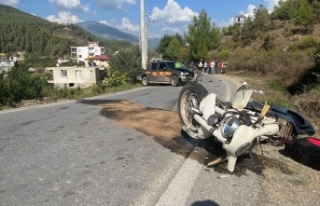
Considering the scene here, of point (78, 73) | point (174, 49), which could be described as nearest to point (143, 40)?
point (78, 73)

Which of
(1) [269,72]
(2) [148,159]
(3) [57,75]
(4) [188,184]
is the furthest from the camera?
(3) [57,75]

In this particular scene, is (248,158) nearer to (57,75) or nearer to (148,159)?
(148,159)

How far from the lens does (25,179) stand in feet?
14.0

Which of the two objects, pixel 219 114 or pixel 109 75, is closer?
pixel 219 114

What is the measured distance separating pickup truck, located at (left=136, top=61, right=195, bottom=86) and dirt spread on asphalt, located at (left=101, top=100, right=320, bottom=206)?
13.0 m

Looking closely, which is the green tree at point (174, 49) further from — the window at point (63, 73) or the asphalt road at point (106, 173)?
the asphalt road at point (106, 173)

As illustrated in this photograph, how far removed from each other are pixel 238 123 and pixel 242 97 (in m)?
0.70

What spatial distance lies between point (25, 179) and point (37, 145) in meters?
1.69

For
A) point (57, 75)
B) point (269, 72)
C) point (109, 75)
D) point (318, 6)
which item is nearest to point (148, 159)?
point (109, 75)

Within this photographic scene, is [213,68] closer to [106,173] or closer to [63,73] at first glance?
[63,73]

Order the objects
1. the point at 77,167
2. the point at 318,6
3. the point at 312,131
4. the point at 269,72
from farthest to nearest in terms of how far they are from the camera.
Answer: the point at 318,6
the point at 269,72
the point at 312,131
the point at 77,167

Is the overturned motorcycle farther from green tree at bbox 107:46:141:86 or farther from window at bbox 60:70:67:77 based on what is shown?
window at bbox 60:70:67:77

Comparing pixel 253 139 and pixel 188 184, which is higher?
pixel 253 139

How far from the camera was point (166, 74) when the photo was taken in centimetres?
2175
